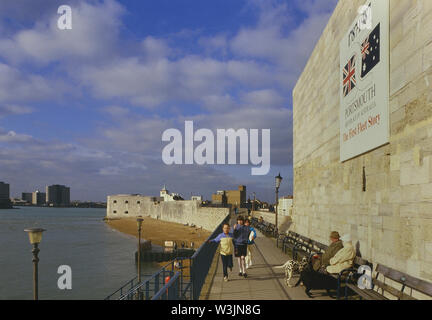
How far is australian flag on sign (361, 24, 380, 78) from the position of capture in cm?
786

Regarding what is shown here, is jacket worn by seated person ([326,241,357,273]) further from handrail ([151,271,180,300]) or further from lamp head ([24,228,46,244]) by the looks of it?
lamp head ([24,228,46,244])

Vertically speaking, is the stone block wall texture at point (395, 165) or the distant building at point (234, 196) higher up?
the stone block wall texture at point (395, 165)

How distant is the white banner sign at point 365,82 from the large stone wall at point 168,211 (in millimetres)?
47676

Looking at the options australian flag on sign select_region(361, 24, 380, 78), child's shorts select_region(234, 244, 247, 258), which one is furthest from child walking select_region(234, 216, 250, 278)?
australian flag on sign select_region(361, 24, 380, 78)

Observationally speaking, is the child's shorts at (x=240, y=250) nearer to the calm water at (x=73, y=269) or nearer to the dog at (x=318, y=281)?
the dog at (x=318, y=281)

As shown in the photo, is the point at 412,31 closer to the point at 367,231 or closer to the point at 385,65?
the point at 385,65

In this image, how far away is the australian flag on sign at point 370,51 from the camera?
786cm

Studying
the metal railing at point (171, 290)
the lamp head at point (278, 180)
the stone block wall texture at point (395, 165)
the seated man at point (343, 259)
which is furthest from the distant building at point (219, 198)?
the metal railing at point (171, 290)

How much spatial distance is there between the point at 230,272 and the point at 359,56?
22.5 ft

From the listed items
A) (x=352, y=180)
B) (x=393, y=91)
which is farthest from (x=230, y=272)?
(x=393, y=91)

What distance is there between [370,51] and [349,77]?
1608 millimetres

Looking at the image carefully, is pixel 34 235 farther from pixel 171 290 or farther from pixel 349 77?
pixel 349 77

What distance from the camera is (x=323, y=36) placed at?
13.3m

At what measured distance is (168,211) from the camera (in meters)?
101
